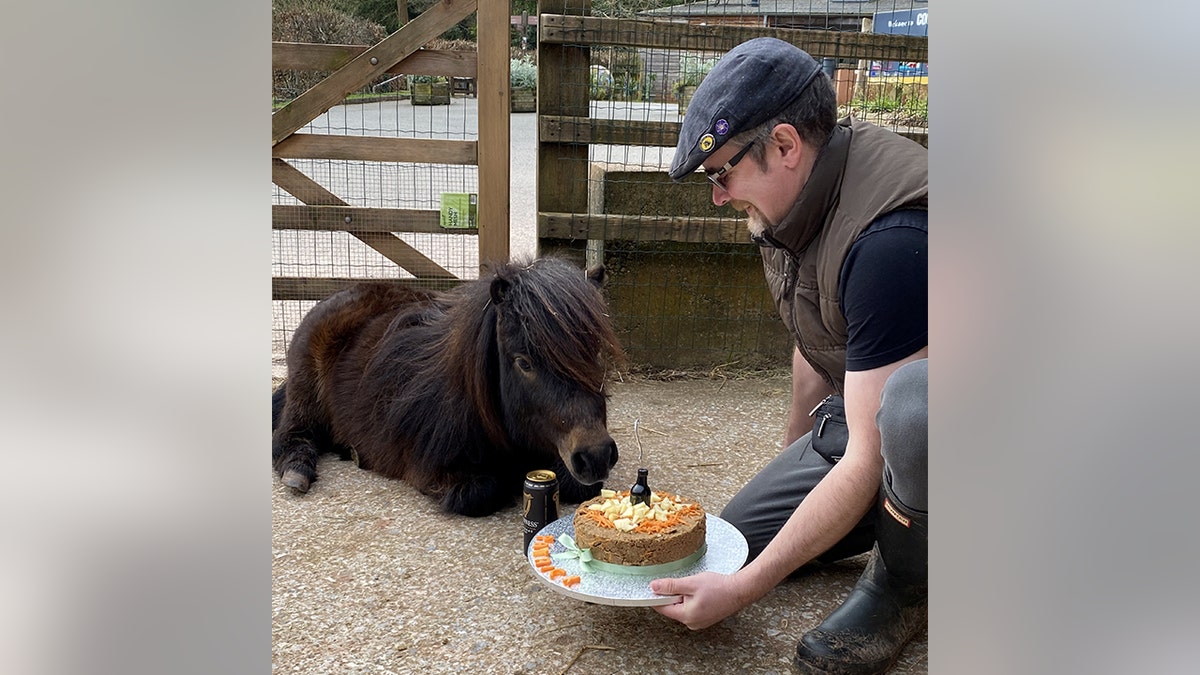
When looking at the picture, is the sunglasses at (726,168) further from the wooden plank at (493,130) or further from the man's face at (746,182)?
the wooden plank at (493,130)

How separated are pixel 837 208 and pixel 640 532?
106 cm

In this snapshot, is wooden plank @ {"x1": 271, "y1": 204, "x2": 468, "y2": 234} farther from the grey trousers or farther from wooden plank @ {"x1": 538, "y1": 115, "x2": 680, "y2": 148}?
the grey trousers

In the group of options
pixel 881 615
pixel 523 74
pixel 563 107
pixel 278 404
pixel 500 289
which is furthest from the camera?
pixel 523 74

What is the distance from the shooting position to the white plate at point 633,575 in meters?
2.31

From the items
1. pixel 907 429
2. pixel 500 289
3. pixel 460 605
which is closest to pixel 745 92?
pixel 907 429

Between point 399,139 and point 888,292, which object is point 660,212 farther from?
point 888,292

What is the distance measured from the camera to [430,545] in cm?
322

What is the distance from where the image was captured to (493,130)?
484cm

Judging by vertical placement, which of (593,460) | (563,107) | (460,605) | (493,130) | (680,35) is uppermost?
(680,35)

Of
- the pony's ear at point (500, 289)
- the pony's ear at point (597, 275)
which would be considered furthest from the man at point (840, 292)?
the pony's ear at point (597, 275)
